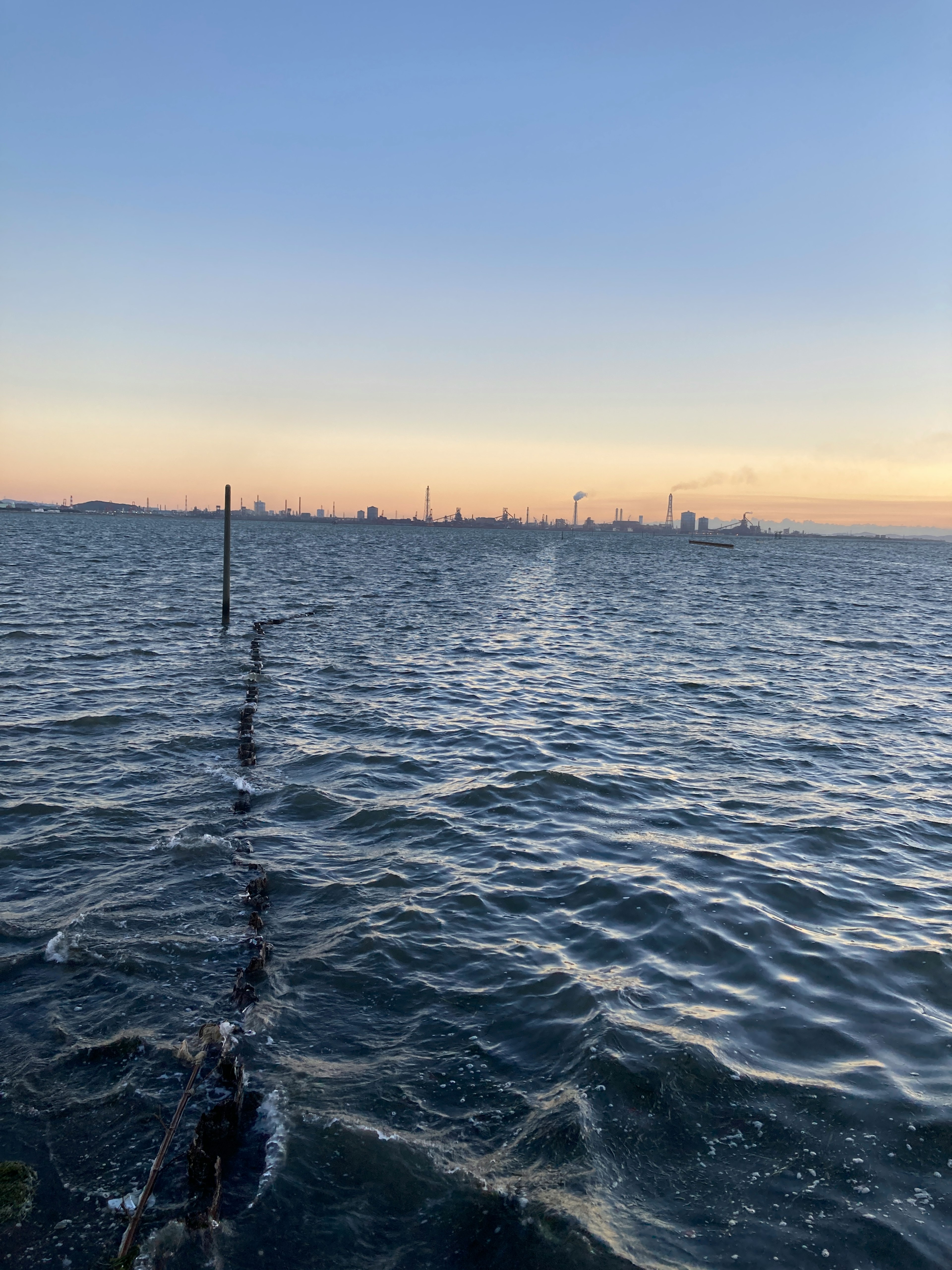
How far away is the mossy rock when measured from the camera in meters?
4.73

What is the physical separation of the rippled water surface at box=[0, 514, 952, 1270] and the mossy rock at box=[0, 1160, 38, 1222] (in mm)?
80

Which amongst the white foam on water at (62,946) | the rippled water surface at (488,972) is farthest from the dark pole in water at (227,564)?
the white foam on water at (62,946)

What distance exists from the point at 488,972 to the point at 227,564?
94.4ft

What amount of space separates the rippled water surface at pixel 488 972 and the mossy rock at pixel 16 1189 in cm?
8

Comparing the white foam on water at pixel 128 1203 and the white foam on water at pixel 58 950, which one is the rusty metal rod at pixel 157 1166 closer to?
the white foam on water at pixel 128 1203

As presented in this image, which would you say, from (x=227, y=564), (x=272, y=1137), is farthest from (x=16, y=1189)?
(x=227, y=564)

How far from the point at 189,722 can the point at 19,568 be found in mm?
46931

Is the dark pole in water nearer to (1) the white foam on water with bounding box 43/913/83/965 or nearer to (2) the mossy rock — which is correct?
(1) the white foam on water with bounding box 43/913/83/965

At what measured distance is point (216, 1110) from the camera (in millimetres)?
5473

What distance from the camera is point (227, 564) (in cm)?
3372

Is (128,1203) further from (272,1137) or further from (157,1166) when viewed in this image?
(272,1137)

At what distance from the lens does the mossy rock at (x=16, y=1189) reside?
473 centimetres

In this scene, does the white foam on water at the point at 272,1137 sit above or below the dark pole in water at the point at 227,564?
below

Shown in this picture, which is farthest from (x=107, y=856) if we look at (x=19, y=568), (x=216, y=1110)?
(x=19, y=568)
